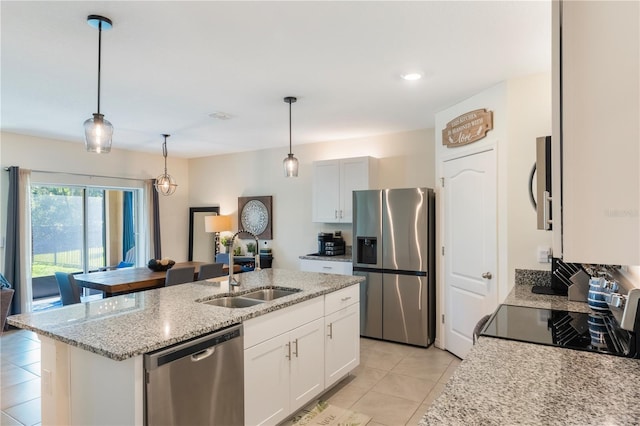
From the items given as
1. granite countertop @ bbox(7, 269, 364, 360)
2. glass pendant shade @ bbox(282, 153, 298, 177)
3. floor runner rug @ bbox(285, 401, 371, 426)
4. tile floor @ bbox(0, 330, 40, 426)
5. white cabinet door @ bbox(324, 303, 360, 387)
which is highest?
glass pendant shade @ bbox(282, 153, 298, 177)

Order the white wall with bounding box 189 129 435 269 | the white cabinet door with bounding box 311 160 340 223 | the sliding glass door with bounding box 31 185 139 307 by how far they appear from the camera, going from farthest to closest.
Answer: the sliding glass door with bounding box 31 185 139 307 → the white cabinet door with bounding box 311 160 340 223 → the white wall with bounding box 189 129 435 269

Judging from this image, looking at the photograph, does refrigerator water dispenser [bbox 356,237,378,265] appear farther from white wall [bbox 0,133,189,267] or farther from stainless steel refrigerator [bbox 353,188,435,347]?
white wall [bbox 0,133,189,267]

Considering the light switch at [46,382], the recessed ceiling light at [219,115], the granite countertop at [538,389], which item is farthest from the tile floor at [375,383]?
the recessed ceiling light at [219,115]

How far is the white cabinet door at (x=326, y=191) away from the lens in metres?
5.32

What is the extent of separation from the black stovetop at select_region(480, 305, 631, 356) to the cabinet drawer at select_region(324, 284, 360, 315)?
4.16ft

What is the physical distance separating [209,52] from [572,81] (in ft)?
7.70

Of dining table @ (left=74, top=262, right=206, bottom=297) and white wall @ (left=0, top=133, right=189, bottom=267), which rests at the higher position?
white wall @ (left=0, top=133, right=189, bottom=267)

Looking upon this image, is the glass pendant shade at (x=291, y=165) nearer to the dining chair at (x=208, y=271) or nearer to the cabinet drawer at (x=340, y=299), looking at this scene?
the cabinet drawer at (x=340, y=299)

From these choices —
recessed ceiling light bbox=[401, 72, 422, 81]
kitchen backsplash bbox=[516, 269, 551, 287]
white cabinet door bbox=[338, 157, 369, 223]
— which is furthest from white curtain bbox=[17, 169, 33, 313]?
kitchen backsplash bbox=[516, 269, 551, 287]

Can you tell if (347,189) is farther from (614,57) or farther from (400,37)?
(614,57)

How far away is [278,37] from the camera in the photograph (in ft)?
7.80

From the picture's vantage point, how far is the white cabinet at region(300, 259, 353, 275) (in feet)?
15.8

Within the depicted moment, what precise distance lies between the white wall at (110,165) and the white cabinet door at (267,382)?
4285 millimetres

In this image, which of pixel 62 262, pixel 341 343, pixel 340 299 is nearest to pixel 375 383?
pixel 341 343
